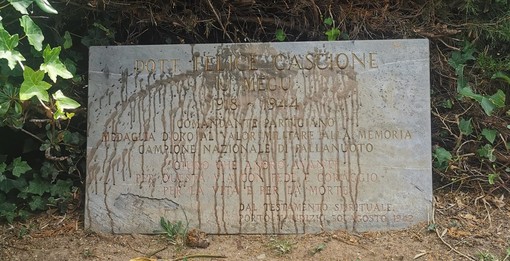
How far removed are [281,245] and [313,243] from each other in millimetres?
184

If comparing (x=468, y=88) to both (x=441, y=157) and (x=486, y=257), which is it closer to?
(x=441, y=157)

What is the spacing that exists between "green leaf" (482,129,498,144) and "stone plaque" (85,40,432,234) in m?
0.46

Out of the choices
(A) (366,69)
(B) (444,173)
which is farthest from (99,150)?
(B) (444,173)

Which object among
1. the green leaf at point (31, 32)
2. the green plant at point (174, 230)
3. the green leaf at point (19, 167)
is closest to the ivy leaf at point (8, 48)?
the green leaf at point (31, 32)

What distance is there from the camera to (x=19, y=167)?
136 inches

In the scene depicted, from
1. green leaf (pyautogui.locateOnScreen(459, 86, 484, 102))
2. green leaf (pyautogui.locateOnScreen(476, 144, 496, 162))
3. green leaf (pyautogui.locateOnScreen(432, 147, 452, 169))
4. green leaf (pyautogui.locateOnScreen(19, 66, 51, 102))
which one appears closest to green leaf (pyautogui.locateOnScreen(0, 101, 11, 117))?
green leaf (pyautogui.locateOnScreen(19, 66, 51, 102))

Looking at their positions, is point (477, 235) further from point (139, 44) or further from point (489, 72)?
point (139, 44)

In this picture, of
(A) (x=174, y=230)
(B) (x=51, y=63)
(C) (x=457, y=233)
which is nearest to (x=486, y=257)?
(C) (x=457, y=233)

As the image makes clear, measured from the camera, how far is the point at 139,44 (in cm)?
383

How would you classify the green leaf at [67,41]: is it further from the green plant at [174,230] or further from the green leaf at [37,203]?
the green plant at [174,230]

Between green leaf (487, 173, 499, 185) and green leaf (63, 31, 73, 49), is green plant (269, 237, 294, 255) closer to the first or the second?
green leaf (487, 173, 499, 185)

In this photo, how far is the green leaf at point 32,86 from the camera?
2.79 m

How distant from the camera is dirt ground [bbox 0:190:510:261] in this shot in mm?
3145

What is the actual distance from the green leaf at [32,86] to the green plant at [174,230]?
3.32 ft
